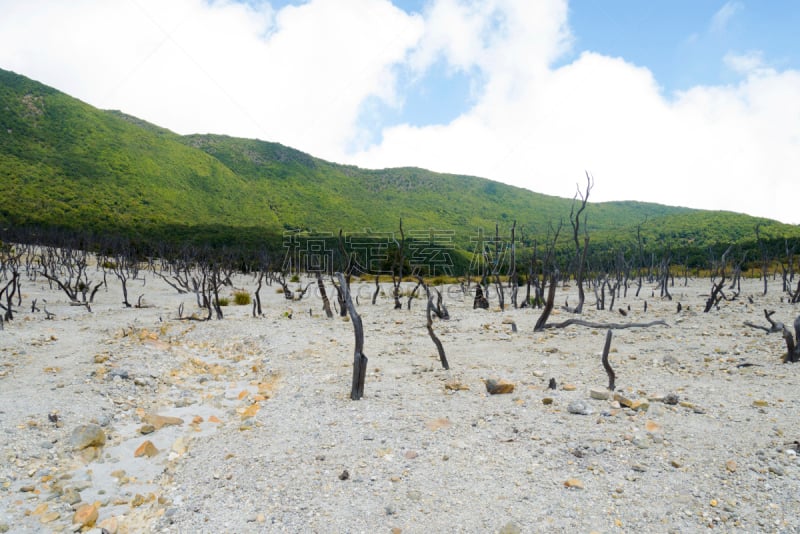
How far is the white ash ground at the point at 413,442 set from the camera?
417cm

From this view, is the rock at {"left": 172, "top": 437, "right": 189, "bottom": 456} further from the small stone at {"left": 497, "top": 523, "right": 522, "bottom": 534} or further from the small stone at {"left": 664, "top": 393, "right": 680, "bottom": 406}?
the small stone at {"left": 664, "top": 393, "right": 680, "bottom": 406}

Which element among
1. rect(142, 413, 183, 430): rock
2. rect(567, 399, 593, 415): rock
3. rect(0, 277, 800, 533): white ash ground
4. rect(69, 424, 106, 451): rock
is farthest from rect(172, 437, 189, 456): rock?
rect(567, 399, 593, 415): rock

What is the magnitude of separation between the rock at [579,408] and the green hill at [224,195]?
37.1 meters

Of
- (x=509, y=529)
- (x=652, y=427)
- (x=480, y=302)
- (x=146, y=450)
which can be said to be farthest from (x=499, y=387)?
(x=480, y=302)

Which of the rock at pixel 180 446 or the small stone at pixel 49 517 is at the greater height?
the rock at pixel 180 446

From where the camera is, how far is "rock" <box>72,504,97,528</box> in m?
4.40

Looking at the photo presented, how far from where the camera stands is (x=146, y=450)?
236 inches

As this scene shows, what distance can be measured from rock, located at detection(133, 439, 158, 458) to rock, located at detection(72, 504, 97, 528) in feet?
4.47

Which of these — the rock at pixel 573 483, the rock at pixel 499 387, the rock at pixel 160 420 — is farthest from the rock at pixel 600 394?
the rock at pixel 160 420

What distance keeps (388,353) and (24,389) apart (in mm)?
6905

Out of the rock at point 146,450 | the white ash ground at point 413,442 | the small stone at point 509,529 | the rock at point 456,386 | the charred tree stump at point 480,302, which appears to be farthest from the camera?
the charred tree stump at point 480,302

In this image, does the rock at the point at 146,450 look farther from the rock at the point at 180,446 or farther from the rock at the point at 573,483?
the rock at the point at 573,483

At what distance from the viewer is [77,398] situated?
7508mm

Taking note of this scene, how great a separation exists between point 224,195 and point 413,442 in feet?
334
